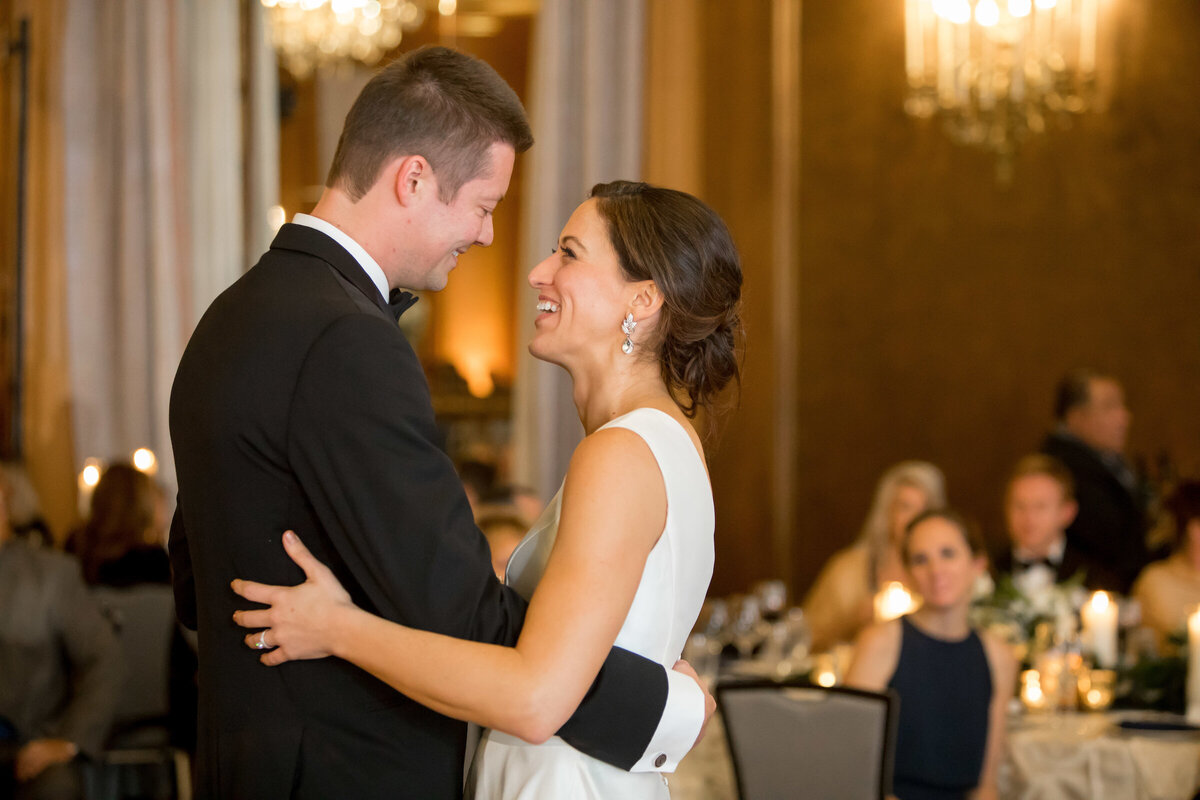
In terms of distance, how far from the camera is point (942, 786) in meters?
3.46

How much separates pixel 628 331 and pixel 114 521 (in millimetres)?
3303

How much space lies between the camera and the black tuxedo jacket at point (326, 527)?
1396 mm

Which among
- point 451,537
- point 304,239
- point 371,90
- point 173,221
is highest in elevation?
point 173,221

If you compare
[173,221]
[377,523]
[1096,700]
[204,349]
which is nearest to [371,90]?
[204,349]

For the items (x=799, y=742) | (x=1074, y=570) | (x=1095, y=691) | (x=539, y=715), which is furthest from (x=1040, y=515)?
(x=539, y=715)

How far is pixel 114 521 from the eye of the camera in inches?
178

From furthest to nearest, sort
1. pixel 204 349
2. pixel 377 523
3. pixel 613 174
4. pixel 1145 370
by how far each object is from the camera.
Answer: pixel 1145 370 → pixel 613 174 → pixel 204 349 → pixel 377 523

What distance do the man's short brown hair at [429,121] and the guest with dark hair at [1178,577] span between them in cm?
352

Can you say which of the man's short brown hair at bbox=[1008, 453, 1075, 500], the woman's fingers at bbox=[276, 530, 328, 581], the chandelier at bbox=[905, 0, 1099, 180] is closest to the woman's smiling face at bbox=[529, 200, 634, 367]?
the woman's fingers at bbox=[276, 530, 328, 581]

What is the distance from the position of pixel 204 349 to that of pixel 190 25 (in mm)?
4898

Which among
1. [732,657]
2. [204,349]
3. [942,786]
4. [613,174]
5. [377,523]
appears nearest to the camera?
[377,523]

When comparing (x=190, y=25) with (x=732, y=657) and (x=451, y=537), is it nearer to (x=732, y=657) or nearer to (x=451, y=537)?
(x=732, y=657)

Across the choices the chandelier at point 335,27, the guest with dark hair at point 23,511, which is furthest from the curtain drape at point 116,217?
the chandelier at point 335,27

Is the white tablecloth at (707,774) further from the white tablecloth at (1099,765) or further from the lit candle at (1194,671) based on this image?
the lit candle at (1194,671)
